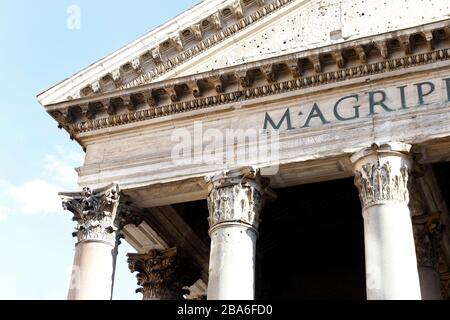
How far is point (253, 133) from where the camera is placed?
14.3m

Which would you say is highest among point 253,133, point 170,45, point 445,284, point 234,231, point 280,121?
point 170,45

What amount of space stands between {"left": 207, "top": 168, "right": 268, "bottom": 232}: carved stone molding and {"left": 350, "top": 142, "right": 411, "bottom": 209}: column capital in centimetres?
172

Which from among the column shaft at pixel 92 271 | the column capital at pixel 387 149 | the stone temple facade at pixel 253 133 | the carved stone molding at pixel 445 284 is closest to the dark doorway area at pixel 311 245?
the carved stone molding at pixel 445 284

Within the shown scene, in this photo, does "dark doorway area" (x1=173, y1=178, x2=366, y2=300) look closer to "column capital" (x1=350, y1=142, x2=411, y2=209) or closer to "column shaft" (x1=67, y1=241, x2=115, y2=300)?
"column shaft" (x1=67, y1=241, x2=115, y2=300)

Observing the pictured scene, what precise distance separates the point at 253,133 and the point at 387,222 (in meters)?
3.13

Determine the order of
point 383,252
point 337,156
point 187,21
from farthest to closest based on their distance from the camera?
1. point 187,21
2. point 337,156
3. point 383,252

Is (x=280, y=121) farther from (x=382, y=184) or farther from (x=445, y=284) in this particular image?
(x=445, y=284)

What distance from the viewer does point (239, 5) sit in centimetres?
1560

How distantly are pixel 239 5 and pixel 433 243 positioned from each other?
5.77 meters

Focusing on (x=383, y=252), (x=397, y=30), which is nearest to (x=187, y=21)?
(x=397, y=30)

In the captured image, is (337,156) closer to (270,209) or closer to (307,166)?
(307,166)

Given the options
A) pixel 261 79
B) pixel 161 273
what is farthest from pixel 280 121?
pixel 161 273

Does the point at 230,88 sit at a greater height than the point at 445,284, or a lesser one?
greater
